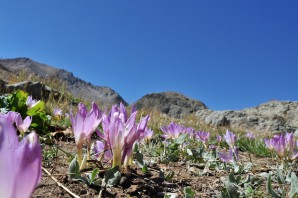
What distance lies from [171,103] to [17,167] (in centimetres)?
2943

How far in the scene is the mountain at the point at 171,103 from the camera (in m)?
28.4

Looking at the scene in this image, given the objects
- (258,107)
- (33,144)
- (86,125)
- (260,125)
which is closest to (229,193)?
(86,125)

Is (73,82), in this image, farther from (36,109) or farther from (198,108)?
(36,109)

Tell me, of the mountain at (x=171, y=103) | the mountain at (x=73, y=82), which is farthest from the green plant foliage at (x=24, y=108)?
the mountain at (x=73, y=82)

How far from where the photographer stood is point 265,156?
4402 mm

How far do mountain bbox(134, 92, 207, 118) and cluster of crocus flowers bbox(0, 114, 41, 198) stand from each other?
90.1ft

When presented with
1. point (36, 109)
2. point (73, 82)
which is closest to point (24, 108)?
point (36, 109)

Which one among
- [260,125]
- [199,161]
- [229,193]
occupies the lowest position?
[229,193]

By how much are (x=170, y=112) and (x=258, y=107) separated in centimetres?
676

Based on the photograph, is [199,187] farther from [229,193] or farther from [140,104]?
[140,104]

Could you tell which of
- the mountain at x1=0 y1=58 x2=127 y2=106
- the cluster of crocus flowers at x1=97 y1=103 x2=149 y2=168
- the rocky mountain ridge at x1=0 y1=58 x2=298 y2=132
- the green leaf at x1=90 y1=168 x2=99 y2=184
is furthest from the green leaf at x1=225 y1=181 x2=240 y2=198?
the mountain at x1=0 y1=58 x2=127 y2=106

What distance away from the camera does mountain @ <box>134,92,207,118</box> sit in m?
28.4

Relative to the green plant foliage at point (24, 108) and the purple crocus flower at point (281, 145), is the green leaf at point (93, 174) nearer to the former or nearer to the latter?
the purple crocus flower at point (281, 145)

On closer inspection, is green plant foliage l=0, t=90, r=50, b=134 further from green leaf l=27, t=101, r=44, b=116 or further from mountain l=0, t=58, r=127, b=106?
mountain l=0, t=58, r=127, b=106
